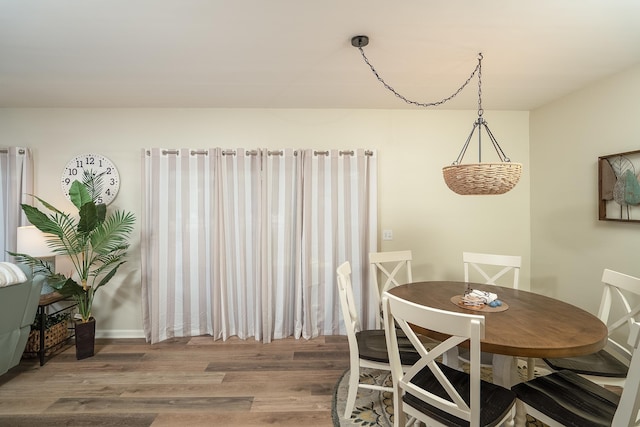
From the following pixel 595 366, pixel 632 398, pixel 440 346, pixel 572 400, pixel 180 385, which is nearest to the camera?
pixel 632 398

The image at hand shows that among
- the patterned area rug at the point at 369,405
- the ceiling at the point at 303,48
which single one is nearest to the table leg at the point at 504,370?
the patterned area rug at the point at 369,405

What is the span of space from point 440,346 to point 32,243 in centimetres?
337

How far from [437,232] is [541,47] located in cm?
184

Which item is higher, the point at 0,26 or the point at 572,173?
the point at 0,26

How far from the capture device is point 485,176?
1630mm

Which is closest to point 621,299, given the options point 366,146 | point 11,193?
point 366,146

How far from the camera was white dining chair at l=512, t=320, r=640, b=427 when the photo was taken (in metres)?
1.12

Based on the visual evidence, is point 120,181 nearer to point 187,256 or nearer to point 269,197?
point 187,256

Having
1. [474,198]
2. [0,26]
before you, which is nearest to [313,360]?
[474,198]

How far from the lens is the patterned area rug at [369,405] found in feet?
6.08

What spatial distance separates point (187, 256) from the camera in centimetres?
308

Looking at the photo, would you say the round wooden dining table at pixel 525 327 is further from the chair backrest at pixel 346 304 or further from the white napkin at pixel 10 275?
the white napkin at pixel 10 275

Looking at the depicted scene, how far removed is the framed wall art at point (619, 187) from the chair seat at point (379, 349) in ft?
6.42

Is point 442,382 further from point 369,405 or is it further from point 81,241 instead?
point 81,241
